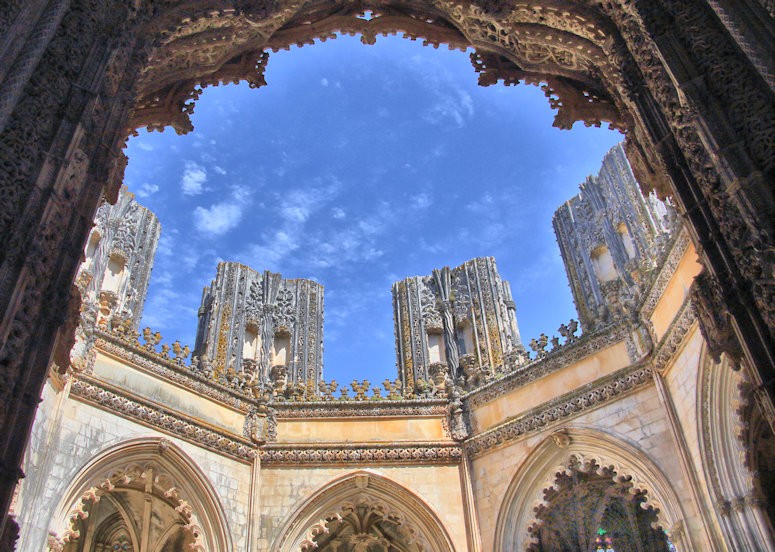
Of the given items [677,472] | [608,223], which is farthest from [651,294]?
[608,223]

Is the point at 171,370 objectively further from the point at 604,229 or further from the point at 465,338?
the point at 604,229

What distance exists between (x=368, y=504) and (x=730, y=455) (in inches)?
Result: 235

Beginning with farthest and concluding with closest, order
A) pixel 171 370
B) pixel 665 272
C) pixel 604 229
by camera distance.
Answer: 1. pixel 604 229
2. pixel 171 370
3. pixel 665 272

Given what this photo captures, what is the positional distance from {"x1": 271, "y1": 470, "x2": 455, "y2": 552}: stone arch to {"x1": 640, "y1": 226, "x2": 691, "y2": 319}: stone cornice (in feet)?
16.0

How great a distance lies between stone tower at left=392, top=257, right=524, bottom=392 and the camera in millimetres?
19234

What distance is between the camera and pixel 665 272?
10.1m

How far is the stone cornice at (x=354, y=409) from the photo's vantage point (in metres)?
12.6

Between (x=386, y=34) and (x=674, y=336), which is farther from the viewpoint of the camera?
(x=674, y=336)

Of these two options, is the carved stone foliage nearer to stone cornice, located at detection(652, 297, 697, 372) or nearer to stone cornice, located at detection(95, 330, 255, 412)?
stone cornice, located at detection(95, 330, 255, 412)

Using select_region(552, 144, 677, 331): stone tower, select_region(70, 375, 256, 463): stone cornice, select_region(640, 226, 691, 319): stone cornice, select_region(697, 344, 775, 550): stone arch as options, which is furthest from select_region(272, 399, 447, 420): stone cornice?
select_region(552, 144, 677, 331): stone tower

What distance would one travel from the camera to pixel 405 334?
2031cm

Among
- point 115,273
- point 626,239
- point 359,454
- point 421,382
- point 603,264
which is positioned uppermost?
point 115,273

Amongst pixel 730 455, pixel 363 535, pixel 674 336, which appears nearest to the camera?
pixel 730 455

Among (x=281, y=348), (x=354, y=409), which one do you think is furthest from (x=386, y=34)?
(x=281, y=348)
